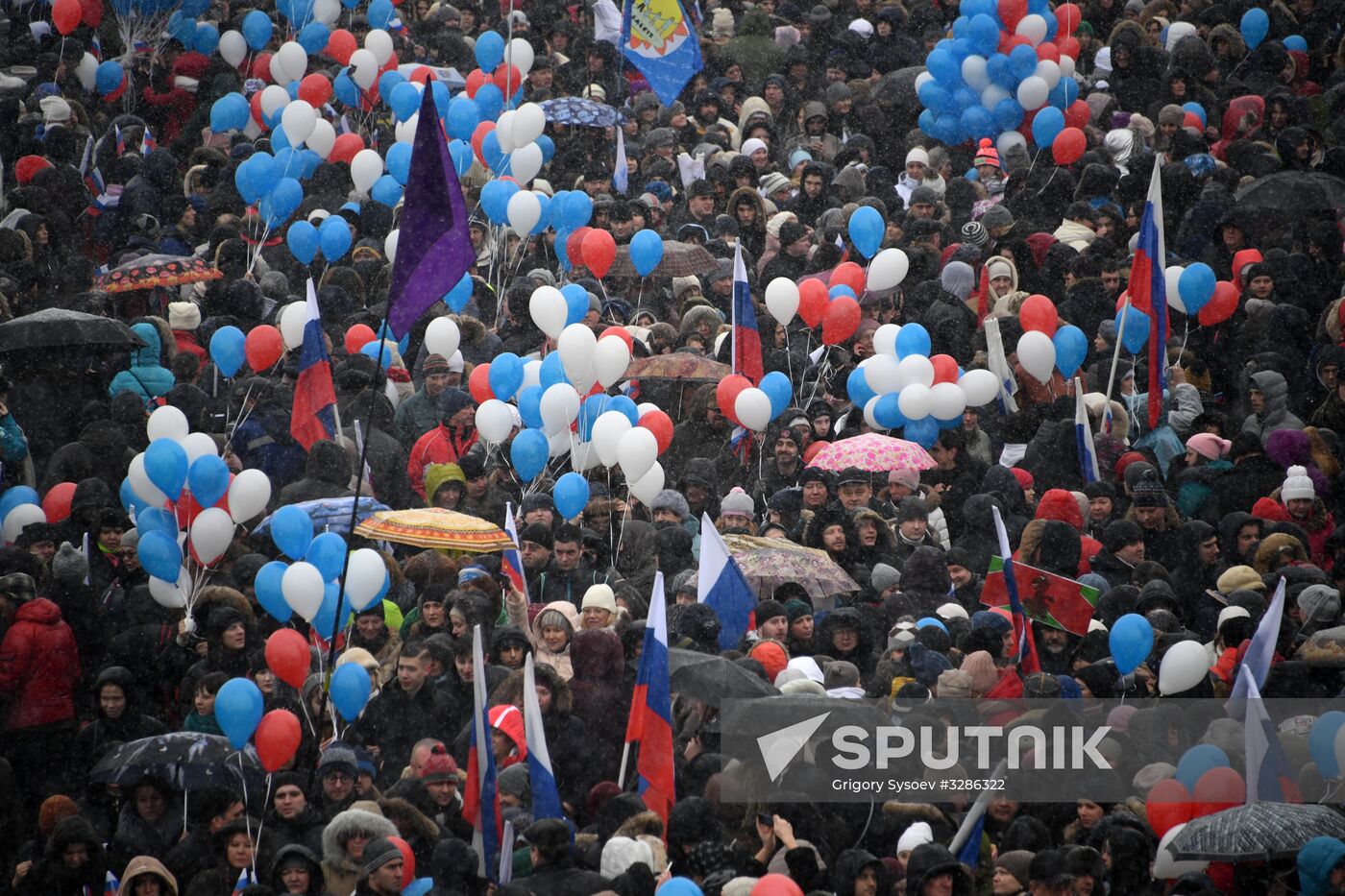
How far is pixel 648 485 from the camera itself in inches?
436

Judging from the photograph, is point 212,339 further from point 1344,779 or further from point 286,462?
point 1344,779

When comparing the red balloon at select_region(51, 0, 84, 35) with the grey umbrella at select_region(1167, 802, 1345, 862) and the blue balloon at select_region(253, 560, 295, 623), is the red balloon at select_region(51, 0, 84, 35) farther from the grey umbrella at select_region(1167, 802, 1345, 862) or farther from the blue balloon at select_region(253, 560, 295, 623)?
the grey umbrella at select_region(1167, 802, 1345, 862)

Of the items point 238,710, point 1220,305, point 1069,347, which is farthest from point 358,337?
point 1220,305

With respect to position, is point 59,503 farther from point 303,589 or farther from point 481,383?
point 481,383

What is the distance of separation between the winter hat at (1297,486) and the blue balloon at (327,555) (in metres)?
5.28

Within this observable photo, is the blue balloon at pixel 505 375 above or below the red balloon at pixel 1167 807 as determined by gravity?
below

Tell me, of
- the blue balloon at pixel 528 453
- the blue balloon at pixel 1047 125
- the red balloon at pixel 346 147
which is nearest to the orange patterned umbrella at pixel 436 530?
the blue balloon at pixel 528 453

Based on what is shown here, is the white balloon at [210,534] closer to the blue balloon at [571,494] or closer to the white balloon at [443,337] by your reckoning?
the blue balloon at [571,494]

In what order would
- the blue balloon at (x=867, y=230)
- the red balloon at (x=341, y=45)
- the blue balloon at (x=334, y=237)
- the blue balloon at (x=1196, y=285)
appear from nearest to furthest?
the blue balloon at (x=1196, y=285), the blue balloon at (x=867, y=230), the blue balloon at (x=334, y=237), the red balloon at (x=341, y=45)

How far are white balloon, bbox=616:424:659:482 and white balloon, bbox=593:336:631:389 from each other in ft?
1.98

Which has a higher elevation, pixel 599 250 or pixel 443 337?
pixel 599 250

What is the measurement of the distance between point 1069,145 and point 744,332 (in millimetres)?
4080

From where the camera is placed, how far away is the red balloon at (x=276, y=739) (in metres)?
8.49

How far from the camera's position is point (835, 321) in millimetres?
12625
